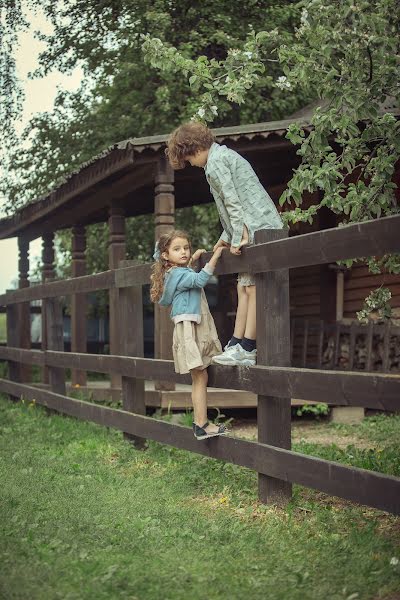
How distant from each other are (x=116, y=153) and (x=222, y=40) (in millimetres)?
8093

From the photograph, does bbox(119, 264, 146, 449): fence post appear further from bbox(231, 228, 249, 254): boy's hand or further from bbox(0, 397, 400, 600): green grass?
bbox(231, 228, 249, 254): boy's hand

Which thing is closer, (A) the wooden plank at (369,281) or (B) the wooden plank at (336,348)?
(A) the wooden plank at (369,281)

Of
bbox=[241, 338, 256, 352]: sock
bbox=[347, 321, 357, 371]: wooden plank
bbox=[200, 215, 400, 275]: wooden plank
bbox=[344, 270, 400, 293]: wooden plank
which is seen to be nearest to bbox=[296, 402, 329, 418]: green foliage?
bbox=[347, 321, 357, 371]: wooden plank

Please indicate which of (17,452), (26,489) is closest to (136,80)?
(17,452)

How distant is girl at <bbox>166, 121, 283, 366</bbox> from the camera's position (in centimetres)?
597

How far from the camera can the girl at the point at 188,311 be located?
6008 millimetres

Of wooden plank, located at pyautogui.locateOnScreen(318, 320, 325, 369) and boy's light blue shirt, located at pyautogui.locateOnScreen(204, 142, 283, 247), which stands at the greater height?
boy's light blue shirt, located at pyautogui.locateOnScreen(204, 142, 283, 247)

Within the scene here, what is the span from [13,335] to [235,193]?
7.61 meters

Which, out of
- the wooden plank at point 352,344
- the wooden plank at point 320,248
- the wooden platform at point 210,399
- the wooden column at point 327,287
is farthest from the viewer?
the wooden column at point 327,287

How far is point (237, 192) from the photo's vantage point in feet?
19.9

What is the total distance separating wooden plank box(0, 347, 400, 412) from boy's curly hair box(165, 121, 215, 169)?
4.34ft

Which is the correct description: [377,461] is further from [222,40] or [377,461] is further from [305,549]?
[222,40]

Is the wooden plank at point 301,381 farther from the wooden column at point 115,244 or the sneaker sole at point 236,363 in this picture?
the wooden column at point 115,244

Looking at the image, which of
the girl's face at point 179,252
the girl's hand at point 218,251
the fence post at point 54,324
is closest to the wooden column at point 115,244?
the fence post at point 54,324
